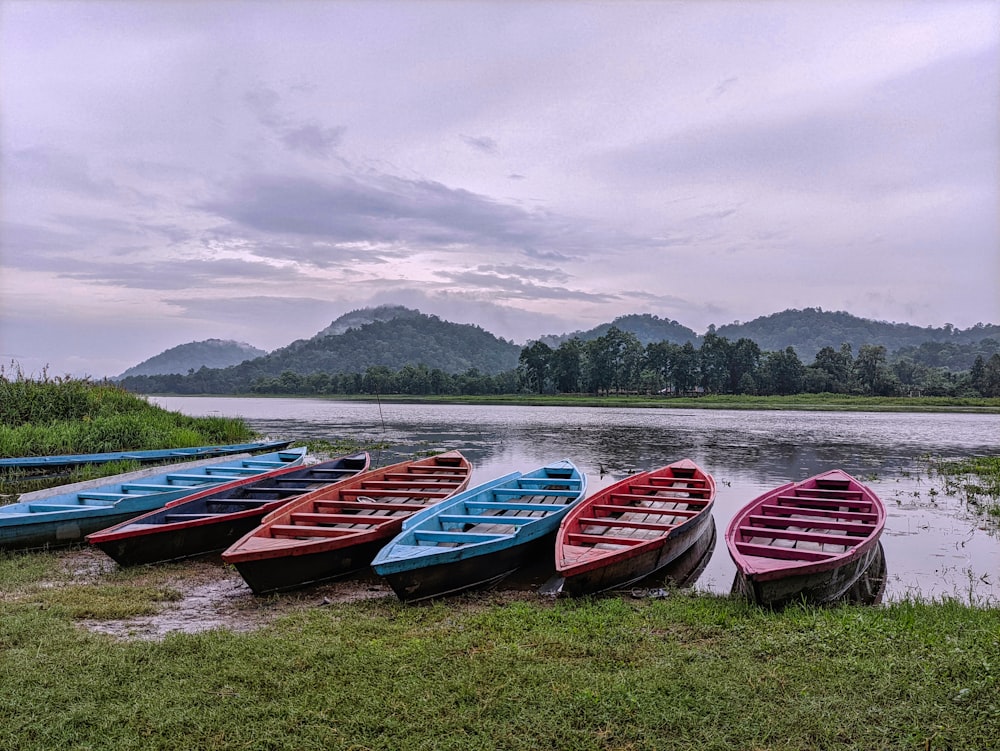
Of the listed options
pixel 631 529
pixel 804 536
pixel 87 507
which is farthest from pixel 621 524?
pixel 87 507

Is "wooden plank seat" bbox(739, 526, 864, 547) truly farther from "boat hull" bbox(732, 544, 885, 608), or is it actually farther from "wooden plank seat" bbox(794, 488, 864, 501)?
"wooden plank seat" bbox(794, 488, 864, 501)

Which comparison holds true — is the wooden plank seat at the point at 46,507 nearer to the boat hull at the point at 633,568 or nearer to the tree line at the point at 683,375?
the boat hull at the point at 633,568

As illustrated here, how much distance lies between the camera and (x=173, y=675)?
4.82 m

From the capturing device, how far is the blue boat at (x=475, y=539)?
6957 mm

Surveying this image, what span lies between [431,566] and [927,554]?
813cm

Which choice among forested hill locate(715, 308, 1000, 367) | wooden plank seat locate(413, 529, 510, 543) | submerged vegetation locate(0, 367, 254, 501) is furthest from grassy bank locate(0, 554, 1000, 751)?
forested hill locate(715, 308, 1000, 367)

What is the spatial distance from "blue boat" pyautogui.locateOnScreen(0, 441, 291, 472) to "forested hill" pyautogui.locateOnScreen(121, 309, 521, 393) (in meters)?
102

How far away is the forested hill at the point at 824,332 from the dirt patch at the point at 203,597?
156 meters

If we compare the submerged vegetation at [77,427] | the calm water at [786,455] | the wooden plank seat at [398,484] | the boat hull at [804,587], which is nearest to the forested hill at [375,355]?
the calm water at [786,455]

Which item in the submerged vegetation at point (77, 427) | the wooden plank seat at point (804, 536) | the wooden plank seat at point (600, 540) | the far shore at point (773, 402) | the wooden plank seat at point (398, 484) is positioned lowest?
the far shore at point (773, 402)

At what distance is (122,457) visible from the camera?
15273 millimetres

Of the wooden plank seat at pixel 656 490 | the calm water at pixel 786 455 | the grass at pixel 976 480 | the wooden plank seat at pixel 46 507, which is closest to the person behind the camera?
the wooden plank seat at pixel 46 507

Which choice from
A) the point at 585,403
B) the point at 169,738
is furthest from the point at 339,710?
the point at 585,403

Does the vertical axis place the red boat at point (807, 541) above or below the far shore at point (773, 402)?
above
